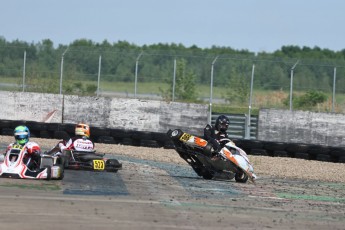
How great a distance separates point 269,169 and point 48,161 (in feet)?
24.0

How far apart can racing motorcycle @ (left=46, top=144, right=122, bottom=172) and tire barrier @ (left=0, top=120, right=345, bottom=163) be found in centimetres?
672

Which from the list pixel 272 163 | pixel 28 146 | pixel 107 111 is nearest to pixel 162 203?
pixel 28 146

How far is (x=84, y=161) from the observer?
1748 cm

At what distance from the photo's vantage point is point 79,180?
51.1 ft

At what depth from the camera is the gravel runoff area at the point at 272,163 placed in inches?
809

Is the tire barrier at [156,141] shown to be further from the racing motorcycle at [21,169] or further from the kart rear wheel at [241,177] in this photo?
the racing motorcycle at [21,169]

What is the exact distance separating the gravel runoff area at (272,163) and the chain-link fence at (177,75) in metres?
6.66

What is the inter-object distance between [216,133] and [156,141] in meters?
9.21

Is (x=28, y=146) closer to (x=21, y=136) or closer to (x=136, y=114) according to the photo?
(x=21, y=136)

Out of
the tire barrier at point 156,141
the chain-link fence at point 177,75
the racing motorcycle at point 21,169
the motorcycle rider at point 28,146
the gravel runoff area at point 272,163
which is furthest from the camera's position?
the chain-link fence at point 177,75

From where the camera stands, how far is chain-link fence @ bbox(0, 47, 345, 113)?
32.0 m

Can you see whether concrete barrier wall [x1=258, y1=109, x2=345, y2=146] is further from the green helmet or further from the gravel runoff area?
the green helmet

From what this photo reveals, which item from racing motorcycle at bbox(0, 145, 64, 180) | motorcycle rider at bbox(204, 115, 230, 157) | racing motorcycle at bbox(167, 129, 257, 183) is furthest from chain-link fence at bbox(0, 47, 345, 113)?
racing motorcycle at bbox(0, 145, 64, 180)

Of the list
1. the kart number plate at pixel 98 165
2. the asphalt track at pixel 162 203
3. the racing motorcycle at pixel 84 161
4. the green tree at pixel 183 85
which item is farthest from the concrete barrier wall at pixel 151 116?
the kart number plate at pixel 98 165
